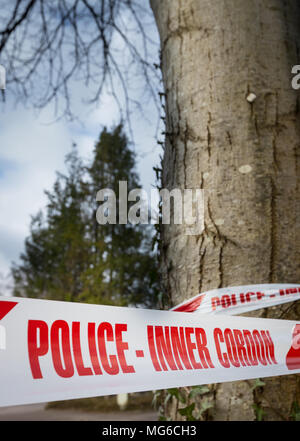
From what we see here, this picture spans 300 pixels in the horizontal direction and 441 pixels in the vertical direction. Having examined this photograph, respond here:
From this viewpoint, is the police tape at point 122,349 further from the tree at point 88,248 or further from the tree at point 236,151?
the tree at point 88,248

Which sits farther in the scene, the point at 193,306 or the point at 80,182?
the point at 80,182

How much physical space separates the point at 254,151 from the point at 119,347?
95 centimetres

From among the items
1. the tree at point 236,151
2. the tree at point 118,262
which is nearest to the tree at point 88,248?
the tree at point 118,262

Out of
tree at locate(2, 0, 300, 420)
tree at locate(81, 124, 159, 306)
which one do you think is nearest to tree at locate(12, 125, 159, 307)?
tree at locate(81, 124, 159, 306)

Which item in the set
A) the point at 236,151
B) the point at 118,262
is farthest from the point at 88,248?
the point at 236,151

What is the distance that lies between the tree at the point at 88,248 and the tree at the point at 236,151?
13.6 meters

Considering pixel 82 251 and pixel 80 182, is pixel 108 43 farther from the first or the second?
pixel 80 182

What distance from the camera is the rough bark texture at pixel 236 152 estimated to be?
61.7 inches

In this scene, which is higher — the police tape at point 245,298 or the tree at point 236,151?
the tree at point 236,151

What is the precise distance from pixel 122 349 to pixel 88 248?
16.6 m

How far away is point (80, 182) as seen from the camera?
19.4 m

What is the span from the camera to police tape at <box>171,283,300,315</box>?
1.52 m

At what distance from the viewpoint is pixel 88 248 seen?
17.7 m
